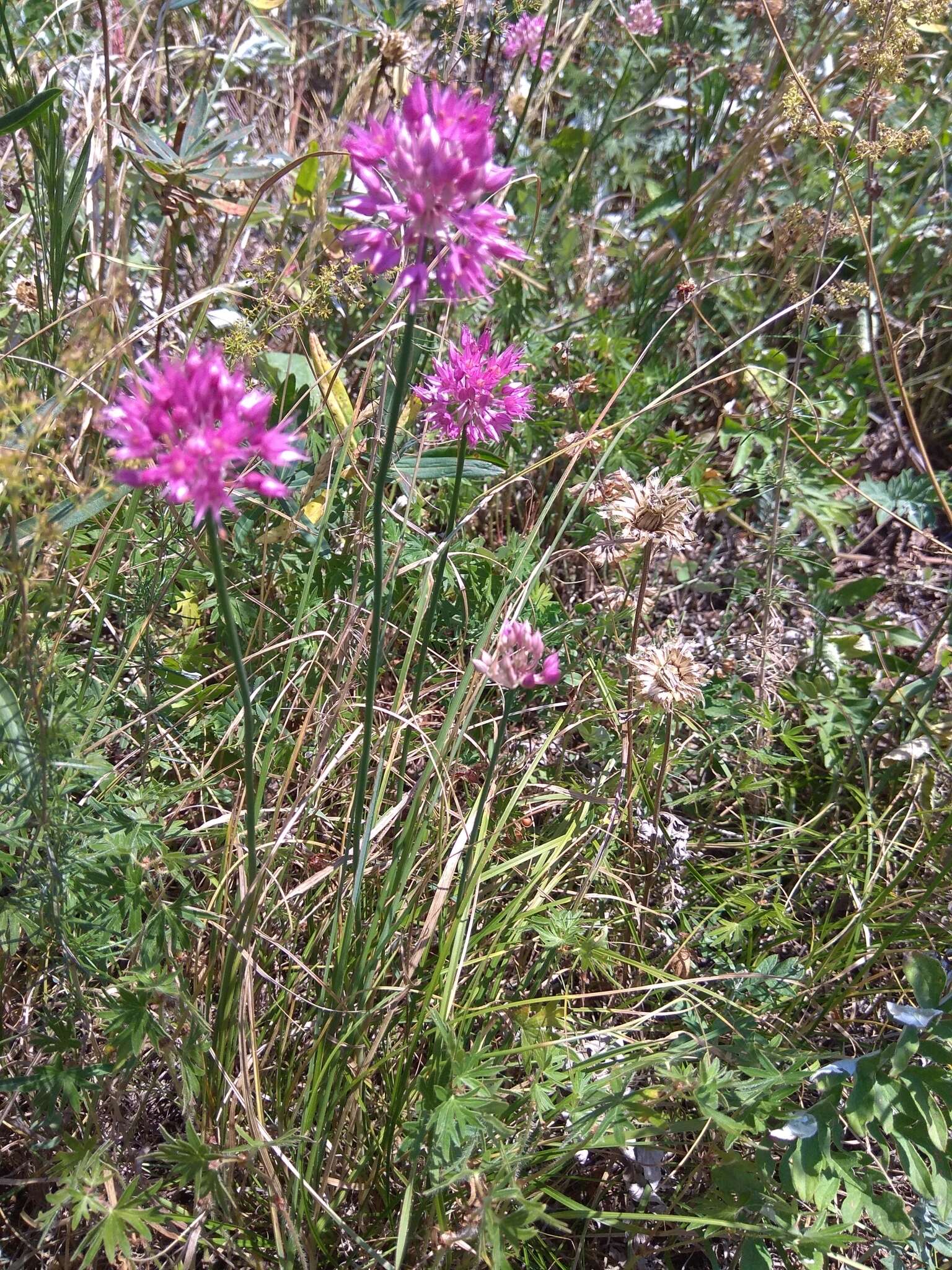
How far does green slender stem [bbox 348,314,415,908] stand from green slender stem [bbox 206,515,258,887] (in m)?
0.17

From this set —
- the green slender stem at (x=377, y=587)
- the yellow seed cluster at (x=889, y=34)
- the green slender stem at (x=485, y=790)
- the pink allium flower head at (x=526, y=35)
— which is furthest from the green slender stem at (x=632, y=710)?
the pink allium flower head at (x=526, y=35)

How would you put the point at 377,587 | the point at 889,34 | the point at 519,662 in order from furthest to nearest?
the point at 889,34 < the point at 519,662 < the point at 377,587

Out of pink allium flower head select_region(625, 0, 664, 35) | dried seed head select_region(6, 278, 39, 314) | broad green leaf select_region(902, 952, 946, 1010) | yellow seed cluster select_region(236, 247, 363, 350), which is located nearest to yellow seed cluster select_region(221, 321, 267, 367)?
yellow seed cluster select_region(236, 247, 363, 350)

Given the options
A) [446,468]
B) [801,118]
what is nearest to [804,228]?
[801,118]

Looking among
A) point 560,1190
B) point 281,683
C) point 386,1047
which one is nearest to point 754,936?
point 560,1190

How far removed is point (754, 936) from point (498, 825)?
747 mm

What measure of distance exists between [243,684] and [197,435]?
1.02 ft

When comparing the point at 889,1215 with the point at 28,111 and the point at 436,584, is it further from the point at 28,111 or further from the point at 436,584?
the point at 28,111

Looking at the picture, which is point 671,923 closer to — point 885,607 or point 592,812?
point 592,812

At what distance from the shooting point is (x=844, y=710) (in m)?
2.39

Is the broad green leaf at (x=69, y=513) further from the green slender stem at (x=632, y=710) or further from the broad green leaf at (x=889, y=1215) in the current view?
the broad green leaf at (x=889, y=1215)

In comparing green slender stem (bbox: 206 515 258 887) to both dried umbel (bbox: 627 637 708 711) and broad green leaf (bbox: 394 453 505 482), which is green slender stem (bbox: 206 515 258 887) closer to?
dried umbel (bbox: 627 637 708 711)

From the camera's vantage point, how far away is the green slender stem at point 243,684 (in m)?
1.08

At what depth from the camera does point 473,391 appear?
1.81 metres
